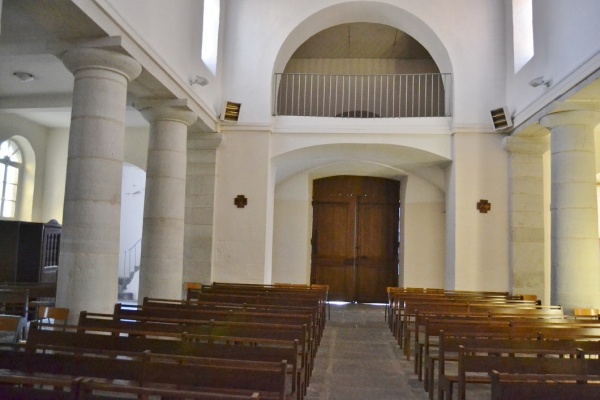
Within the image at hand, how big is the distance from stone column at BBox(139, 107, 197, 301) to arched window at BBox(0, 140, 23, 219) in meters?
4.74

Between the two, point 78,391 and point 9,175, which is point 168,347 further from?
point 9,175

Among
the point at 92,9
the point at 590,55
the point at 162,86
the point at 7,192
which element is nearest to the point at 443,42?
the point at 590,55

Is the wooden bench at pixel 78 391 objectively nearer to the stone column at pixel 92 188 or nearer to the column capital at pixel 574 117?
the stone column at pixel 92 188

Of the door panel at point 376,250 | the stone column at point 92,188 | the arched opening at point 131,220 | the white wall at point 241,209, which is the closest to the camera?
the stone column at point 92,188

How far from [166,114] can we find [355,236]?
22.7ft

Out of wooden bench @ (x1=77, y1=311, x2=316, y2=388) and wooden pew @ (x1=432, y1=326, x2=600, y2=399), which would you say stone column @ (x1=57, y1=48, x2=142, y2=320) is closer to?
wooden bench @ (x1=77, y1=311, x2=316, y2=388)

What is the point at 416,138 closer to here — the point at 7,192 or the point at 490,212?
the point at 490,212

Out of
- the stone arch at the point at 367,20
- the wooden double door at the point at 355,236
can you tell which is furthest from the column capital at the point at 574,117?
the wooden double door at the point at 355,236

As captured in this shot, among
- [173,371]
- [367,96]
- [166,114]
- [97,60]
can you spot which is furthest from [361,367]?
[367,96]

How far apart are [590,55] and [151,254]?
6.65m

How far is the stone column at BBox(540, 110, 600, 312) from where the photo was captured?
7.74m

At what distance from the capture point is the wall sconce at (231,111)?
10508 millimetres

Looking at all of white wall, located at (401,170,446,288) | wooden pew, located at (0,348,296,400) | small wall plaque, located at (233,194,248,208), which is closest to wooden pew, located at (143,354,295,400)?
wooden pew, located at (0,348,296,400)

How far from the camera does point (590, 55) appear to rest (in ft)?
21.9
